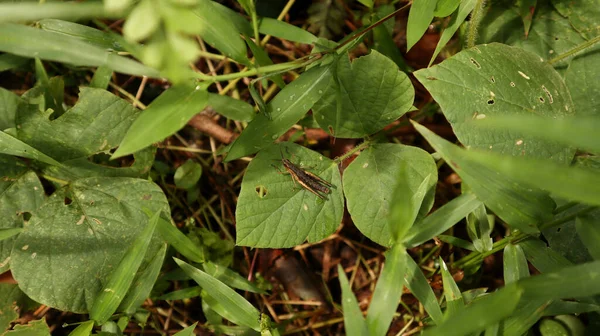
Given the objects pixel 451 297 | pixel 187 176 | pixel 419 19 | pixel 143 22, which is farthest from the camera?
pixel 187 176

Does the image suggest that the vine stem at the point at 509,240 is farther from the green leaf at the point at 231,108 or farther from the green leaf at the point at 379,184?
the green leaf at the point at 231,108

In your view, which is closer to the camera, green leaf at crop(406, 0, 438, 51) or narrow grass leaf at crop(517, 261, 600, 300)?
narrow grass leaf at crop(517, 261, 600, 300)

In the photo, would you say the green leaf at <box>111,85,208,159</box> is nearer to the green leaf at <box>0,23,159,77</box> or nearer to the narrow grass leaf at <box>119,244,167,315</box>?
the green leaf at <box>0,23,159,77</box>

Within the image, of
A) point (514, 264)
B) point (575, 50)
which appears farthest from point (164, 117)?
point (575, 50)

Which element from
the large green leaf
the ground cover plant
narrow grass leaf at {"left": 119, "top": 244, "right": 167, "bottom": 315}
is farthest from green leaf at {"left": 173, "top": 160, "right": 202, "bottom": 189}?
the large green leaf

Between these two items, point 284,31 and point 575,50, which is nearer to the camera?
point 575,50

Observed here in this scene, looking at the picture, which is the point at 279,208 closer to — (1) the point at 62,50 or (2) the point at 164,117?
(2) the point at 164,117
